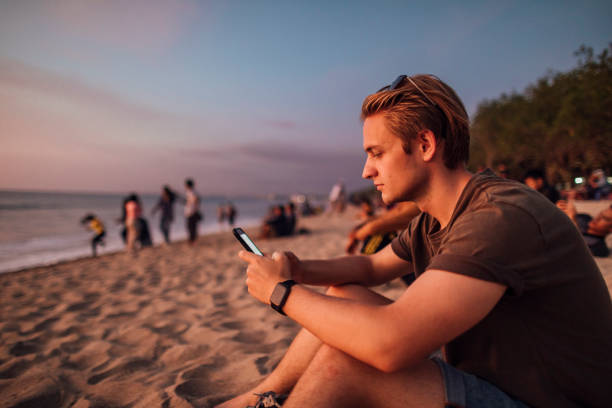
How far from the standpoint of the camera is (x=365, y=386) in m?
1.18

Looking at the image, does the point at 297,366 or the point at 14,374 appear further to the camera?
the point at 14,374

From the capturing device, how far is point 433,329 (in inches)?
38.3

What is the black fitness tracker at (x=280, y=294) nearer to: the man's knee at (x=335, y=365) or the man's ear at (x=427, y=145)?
the man's knee at (x=335, y=365)

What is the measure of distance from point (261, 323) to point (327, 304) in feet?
7.68

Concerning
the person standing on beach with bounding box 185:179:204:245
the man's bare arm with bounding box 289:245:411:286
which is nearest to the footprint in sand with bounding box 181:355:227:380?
the man's bare arm with bounding box 289:245:411:286

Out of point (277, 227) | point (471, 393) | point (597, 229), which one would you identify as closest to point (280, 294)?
point (471, 393)

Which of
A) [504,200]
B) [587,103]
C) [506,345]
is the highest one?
[587,103]

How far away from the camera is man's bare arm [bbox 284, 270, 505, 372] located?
3.18ft

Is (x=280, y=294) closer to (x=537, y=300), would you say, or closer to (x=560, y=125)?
(x=537, y=300)

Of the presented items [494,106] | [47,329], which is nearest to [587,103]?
[494,106]

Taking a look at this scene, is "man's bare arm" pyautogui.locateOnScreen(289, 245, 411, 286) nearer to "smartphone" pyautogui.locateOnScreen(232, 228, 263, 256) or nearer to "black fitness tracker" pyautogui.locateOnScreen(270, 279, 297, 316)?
"smartphone" pyautogui.locateOnScreen(232, 228, 263, 256)

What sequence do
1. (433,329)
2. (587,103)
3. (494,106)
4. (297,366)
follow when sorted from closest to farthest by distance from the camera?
(433,329), (297,366), (587,103), (494,106)

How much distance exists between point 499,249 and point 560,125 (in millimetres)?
22467

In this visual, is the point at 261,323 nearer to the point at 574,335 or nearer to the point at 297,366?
the point at 297,366
